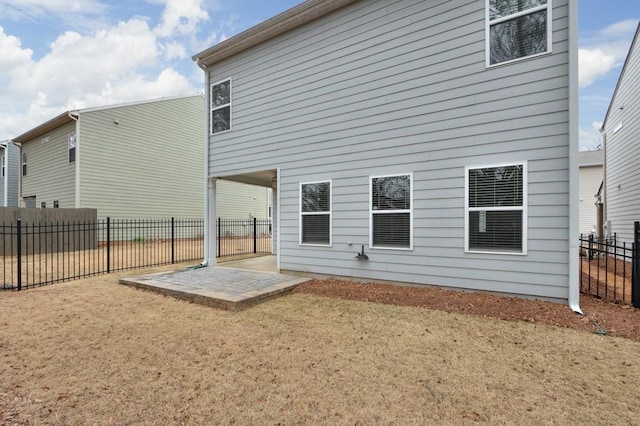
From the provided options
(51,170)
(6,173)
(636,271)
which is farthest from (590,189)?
(6,173)

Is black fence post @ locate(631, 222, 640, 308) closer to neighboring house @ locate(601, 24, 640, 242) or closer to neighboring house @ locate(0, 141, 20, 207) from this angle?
neighboring house @ locate(601, 24, 640, 242)

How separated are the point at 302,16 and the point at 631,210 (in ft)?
41.3

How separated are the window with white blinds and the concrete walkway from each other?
96 cm

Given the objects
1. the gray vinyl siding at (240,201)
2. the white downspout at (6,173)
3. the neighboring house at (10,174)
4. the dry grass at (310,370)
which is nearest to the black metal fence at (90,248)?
the gray vinyl siding at (240,201)

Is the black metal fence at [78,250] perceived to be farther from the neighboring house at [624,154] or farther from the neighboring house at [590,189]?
the neighboring house at [590,189]

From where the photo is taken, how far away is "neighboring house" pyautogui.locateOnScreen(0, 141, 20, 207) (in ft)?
70.8

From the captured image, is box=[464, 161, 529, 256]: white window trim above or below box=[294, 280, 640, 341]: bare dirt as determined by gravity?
above

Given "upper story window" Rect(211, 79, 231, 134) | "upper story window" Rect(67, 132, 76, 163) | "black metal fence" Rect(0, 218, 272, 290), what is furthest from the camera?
"upper story window" Rect(67, 132, 76, 163)

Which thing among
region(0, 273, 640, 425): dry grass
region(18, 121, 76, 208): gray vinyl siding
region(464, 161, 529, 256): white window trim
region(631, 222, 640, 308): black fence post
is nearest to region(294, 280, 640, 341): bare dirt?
region(631, 222, 640, 308): black fence post

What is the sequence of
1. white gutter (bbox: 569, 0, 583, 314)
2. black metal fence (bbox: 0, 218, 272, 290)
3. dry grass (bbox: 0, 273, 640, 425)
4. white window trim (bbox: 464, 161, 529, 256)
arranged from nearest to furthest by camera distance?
dry grass (bbox: 0, 273, 640, 425)
white gutter (bbox: 569, 0, 583, 314)
white window trim (bbox: 464, 161, 529, 256)
black metal fence (bbox: 0, 218, 272, 290)

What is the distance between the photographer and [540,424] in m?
2.31

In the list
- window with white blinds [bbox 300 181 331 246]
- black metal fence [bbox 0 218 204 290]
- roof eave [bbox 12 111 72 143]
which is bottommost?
black metal fence [bbox 0 218 204 290]

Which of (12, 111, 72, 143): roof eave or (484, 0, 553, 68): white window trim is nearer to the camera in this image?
(484, 0, 553, 68): white window trim

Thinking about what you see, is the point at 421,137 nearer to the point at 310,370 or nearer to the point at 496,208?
the point at 496,208
